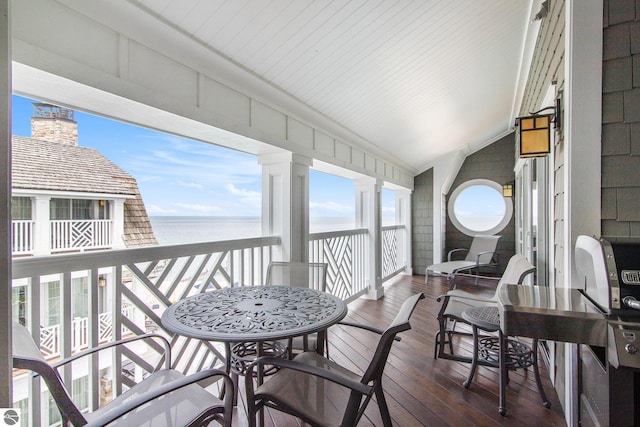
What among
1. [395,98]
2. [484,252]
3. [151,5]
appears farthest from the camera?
[484,252]

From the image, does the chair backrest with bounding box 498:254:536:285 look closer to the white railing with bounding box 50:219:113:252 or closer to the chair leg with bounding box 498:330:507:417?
the chair leg with bounding box 498:330:507:417

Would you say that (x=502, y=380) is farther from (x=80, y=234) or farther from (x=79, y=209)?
(x=79, y=209)

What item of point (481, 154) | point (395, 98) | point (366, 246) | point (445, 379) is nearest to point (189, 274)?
point (445, 379)

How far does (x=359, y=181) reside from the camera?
5.16 m

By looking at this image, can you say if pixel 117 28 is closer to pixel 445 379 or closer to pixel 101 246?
pixel 101 246

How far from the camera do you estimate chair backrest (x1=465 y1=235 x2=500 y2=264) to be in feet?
20.7

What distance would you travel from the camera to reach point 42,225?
5.37 ft

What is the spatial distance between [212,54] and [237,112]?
0.48 metres

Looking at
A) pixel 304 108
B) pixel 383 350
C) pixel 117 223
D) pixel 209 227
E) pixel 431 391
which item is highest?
pixel 304 108

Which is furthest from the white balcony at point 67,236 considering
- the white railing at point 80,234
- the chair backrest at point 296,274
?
the chair backrest at point 296,274

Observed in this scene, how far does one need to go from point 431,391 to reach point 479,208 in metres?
5.83

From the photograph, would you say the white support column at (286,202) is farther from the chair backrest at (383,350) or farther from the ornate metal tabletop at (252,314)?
the chair backrest at (383,350)

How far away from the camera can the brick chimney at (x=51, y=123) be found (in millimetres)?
1868

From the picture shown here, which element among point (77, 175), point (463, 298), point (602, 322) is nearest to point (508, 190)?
point (463, 298)
